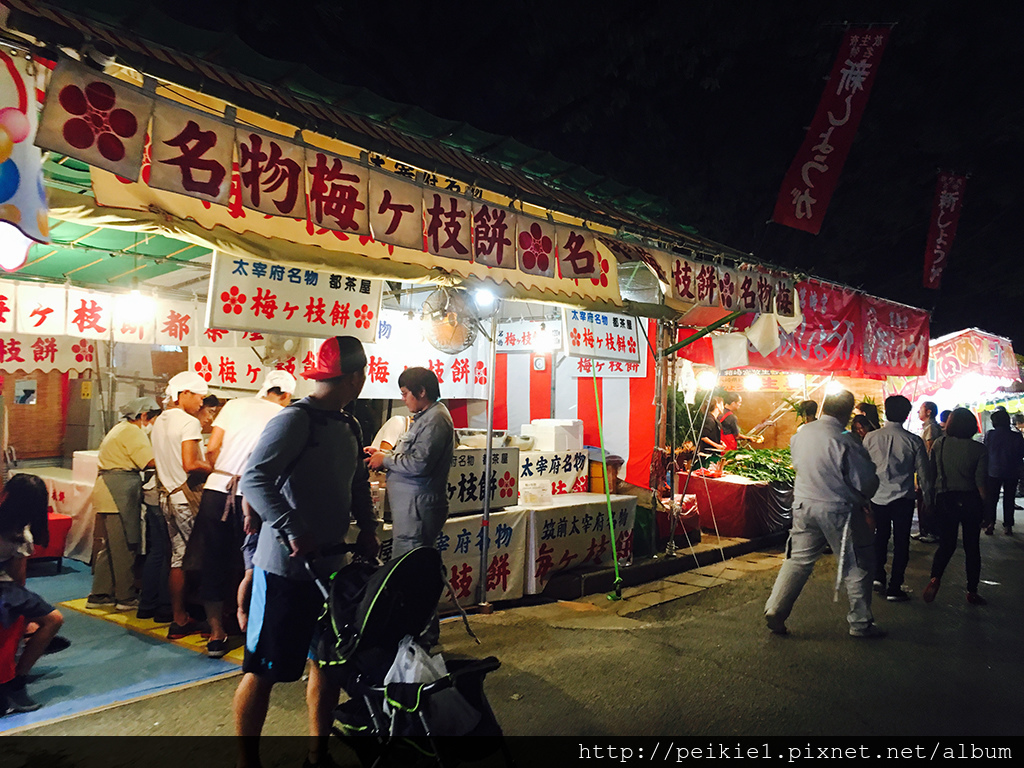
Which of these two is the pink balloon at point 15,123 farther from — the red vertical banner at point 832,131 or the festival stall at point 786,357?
the red vertical banner at point 832,131

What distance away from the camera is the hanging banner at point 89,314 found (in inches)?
314

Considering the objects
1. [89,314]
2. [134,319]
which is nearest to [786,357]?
[134,319]

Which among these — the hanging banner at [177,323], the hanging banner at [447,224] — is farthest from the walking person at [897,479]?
the hanging banner at [177,323]

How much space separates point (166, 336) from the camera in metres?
8.60

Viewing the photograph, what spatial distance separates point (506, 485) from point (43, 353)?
693cm

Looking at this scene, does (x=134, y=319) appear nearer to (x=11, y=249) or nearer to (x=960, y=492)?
(x=11, y=249)

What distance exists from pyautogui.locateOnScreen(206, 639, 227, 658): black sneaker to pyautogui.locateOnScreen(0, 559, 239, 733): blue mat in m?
0.06

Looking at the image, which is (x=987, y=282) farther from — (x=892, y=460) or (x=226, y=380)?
(x=226, y=380)

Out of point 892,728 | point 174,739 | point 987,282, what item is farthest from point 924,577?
point 987,282

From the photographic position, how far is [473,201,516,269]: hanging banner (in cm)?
601

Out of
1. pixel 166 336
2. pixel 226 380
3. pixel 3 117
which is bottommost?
pixel 226 380

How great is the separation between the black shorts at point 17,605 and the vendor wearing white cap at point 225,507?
4.10 ft

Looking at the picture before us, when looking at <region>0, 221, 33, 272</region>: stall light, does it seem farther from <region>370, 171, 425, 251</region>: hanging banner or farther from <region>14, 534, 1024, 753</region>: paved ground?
<region>14, 534, 1024, 753</region>: paved ground

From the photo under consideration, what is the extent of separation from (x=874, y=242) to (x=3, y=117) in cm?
2441
